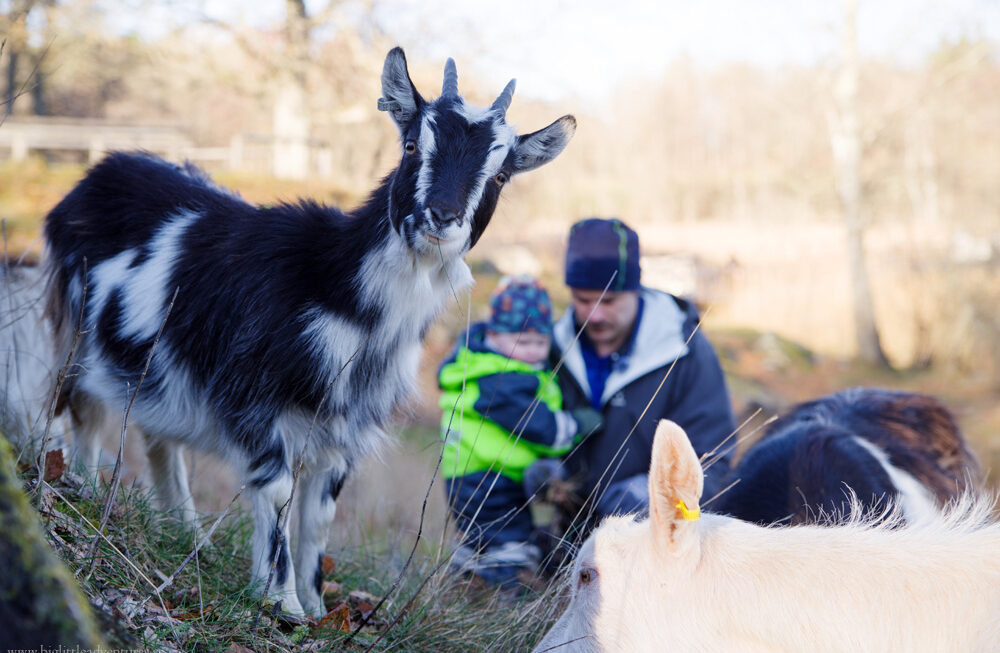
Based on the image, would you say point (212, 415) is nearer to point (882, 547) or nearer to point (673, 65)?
point (882, 547)

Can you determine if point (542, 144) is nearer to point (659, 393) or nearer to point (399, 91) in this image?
point (399, 91)

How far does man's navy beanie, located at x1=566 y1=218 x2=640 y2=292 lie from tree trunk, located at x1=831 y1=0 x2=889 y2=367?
548 inches

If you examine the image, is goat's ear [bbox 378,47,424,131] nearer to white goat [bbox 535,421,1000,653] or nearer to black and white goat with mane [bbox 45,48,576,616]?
black and white goat with mane [bbox 45,48,576,616]

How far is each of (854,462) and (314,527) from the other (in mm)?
2367

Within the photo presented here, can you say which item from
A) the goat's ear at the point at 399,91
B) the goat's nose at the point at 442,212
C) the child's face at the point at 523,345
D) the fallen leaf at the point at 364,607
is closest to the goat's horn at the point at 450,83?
the goat's ear at the point at 399,91

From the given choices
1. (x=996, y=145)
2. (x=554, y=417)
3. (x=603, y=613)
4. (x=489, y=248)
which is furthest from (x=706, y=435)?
(x=996, y=145)

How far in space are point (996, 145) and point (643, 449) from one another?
20.8 metres

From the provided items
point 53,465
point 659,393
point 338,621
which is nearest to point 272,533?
point 338,621

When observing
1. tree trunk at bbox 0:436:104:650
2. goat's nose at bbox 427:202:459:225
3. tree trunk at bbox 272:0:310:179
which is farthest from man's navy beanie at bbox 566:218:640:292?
tree trunk at bbox 272:0:310:179

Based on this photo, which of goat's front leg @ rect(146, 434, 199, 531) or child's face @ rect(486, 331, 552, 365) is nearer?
goat's front leg @ rect(146, 434, 199, 531)

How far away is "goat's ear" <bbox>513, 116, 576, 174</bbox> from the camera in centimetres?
330

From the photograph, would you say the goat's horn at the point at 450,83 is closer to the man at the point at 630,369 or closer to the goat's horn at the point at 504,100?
the goat's horn at the point at 504,100

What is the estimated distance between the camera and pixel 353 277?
3.19 metres

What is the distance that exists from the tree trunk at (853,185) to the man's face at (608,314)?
1374cm
